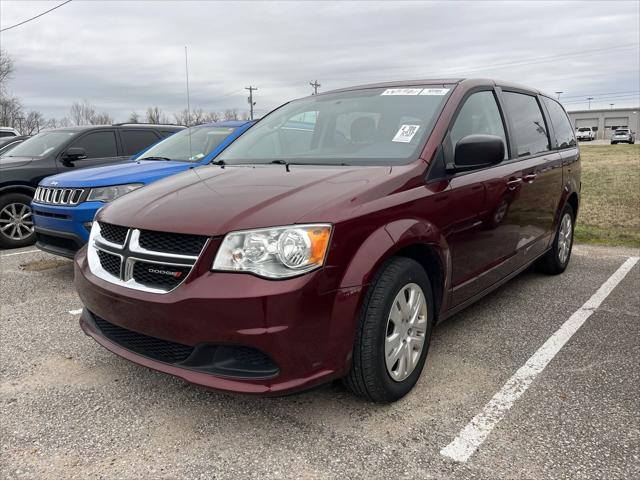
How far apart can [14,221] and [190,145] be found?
2900mm

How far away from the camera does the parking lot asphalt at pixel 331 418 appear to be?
7.43ft

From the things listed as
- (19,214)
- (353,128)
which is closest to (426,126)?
(353,128)

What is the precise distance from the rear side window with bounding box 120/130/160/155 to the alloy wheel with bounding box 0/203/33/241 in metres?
1.57

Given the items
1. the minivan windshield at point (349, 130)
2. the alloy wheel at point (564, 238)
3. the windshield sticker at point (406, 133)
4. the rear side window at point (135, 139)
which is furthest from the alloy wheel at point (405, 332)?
the rear side window at point (135, 139)

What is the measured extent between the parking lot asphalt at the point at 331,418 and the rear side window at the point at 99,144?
3996 millimetres

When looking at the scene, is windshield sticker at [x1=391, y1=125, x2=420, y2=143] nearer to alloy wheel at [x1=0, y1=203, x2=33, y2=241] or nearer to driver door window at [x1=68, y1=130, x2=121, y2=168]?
driver door window at [x1=68, y1=130, x2=121, y2=168]

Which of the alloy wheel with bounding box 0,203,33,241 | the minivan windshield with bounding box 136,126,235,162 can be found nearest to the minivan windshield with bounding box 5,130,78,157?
the alloy wheel with bounding box 0,203,33,241

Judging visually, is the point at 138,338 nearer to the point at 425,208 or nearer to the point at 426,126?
the point at 425,208

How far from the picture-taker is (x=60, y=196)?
503 cm

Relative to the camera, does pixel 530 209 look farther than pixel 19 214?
No

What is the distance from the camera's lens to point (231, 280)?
2217 millimetres

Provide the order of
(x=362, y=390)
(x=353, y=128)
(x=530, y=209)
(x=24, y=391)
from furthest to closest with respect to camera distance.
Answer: (x=530, y=209) < (x=353, y=128) < (x=24, y=391) < (x=362, y=390)

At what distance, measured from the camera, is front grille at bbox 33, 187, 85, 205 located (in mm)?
4914

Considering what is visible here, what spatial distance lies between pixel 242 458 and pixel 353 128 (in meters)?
2.08
